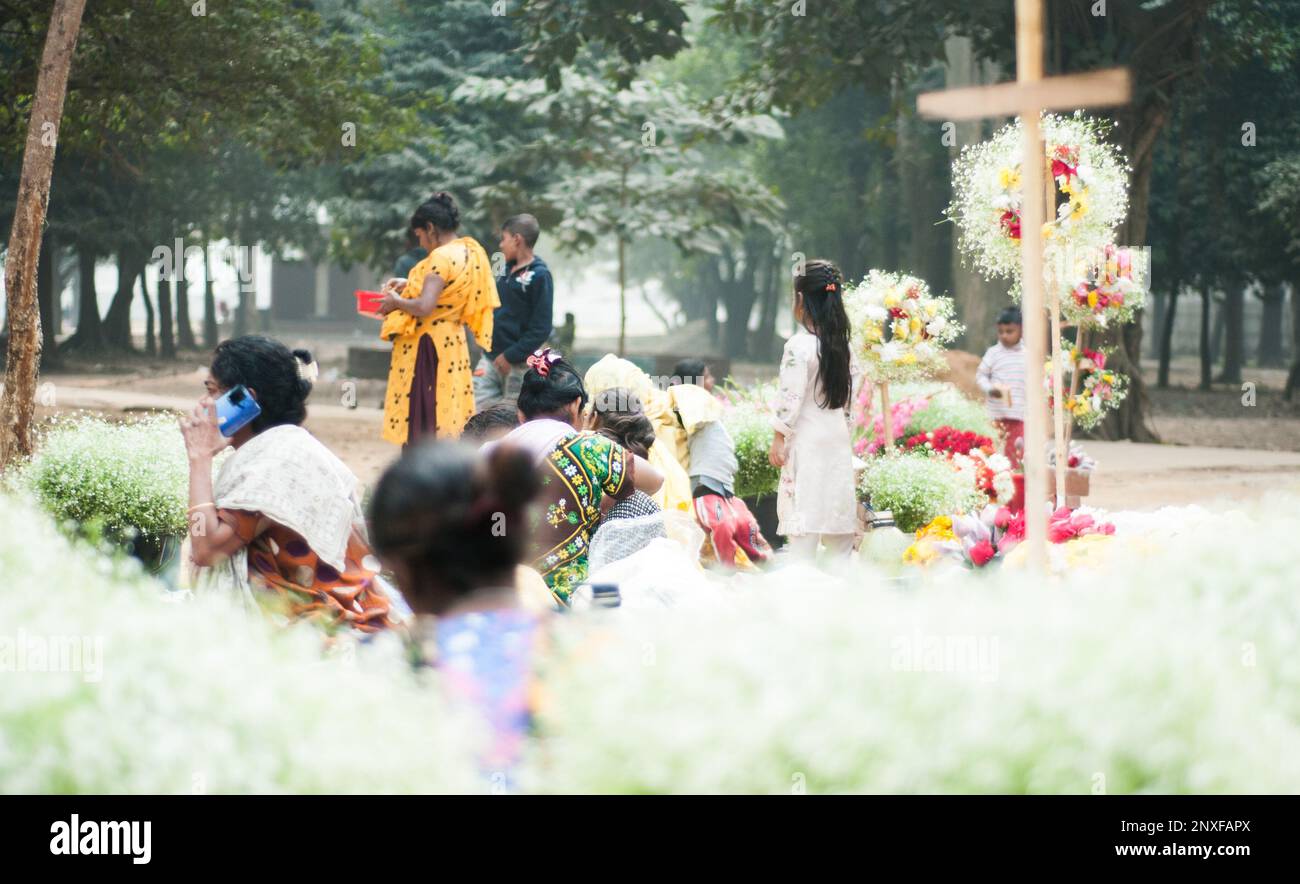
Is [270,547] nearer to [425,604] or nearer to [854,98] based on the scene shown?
[425,604]

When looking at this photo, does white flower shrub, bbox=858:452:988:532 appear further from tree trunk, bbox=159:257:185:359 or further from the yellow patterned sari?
tree trunk, bbox=159:257:185:359

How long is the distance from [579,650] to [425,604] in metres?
0.58

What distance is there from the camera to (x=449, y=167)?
79.6 feet

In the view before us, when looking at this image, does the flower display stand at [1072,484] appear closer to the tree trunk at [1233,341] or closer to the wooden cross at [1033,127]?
the wooden cross at [1033,127]

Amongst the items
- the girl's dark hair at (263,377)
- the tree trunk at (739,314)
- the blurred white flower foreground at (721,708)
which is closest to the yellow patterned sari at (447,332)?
the girl's dark hair at (263,377)

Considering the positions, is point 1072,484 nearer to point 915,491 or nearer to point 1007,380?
point 915,491

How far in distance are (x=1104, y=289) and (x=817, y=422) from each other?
5.50 ft

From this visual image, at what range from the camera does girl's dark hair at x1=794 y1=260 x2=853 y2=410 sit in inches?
279

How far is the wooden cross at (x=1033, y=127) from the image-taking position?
141 inches

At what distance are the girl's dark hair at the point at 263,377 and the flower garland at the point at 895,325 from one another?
4.54m

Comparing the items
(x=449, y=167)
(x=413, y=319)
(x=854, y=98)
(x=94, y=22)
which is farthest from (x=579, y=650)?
(x=854, y=98)

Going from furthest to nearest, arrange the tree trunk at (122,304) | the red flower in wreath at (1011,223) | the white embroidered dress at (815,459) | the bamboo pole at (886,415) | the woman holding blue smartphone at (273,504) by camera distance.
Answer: the tree trunk at (122,304)
the bamboo pole at (886,415)
the white embroidered dress at (815,459)
the red flower in wreath at (1011,223)
the woman holding blue smartphone at (273,504)

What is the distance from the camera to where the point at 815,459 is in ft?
24.4

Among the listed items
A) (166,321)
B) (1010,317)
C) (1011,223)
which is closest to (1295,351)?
(1010,317)
